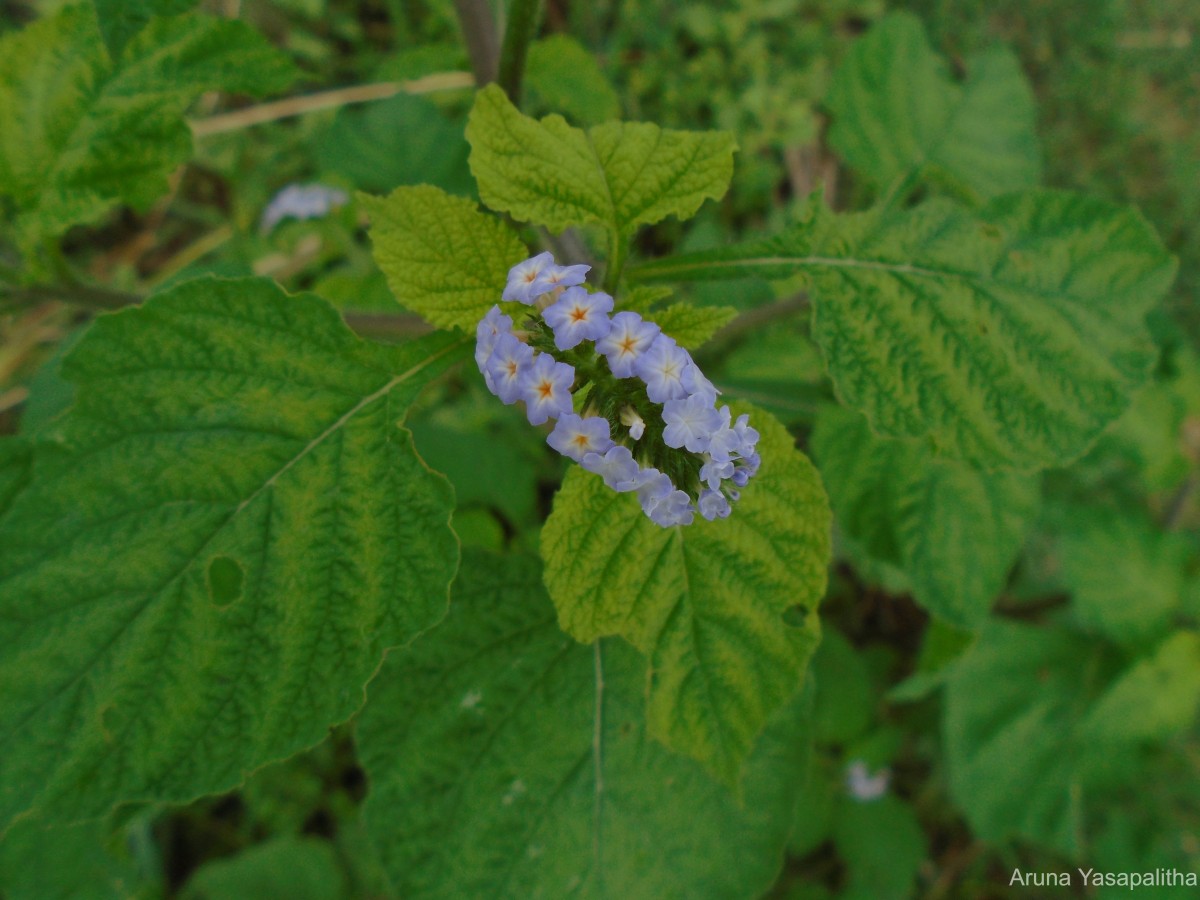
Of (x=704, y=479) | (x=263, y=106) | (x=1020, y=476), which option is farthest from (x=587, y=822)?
(x=263, y=106)

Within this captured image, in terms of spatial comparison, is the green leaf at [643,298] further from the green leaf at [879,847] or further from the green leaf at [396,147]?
the green leaf at [879,847]

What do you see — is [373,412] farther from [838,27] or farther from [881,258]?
[838,27]

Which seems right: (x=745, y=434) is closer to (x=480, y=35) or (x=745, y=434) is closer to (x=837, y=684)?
(x=480, y=35)

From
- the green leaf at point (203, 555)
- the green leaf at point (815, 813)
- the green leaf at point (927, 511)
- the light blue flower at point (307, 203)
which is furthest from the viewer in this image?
the green leaf at point (815, 813)

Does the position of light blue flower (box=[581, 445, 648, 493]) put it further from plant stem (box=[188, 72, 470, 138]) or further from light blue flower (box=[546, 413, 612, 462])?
plant stem (box=[188, 72, 470, 138])

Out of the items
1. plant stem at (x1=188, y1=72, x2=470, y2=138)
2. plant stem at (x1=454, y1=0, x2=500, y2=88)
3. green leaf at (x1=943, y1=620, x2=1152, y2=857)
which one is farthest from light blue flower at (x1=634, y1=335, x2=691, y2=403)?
plant stem at (x1=188, y1=72, x2=470, y2=138)

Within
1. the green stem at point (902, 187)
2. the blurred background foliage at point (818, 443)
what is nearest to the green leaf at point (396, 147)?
the blurred background foliage at point (818, 443)
